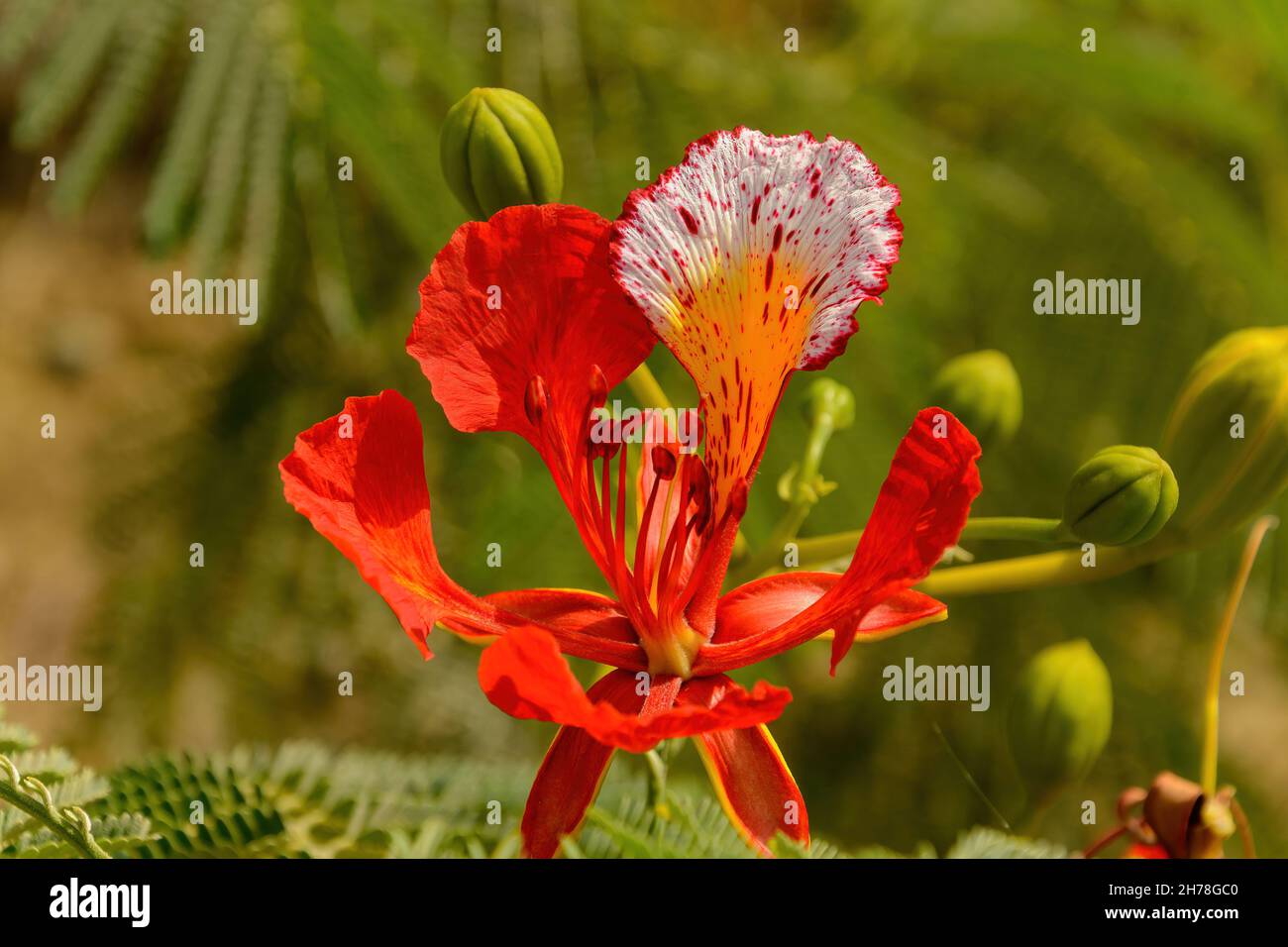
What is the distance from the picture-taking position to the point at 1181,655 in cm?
240

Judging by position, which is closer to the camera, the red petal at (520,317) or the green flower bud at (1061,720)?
the red petal at (520,317)

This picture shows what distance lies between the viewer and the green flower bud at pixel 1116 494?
0.85m

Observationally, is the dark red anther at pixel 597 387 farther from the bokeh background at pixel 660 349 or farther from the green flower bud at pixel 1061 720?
the bokeh background at pixel 660 349

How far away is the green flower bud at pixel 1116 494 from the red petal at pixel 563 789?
36 cm

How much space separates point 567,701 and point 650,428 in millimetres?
267

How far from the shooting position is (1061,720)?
1.04 m

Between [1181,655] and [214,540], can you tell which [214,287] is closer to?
[214,540]

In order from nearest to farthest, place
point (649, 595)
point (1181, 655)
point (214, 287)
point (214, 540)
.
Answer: point (649, 595) → point (214, 287) → point (214, 540) → point (1181, 655)

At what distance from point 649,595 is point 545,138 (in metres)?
0.34

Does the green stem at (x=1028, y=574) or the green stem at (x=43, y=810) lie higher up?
the green stem at (x=1028, y=574)

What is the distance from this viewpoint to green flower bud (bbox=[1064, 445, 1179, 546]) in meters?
0.85

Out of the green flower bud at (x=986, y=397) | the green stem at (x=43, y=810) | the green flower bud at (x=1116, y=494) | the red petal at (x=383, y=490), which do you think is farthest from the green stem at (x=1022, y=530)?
the green stem at (x=43, y=810)

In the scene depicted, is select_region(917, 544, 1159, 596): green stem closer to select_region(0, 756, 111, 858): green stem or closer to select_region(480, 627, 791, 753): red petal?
select_region(480, 627, 791, 753): red petal
